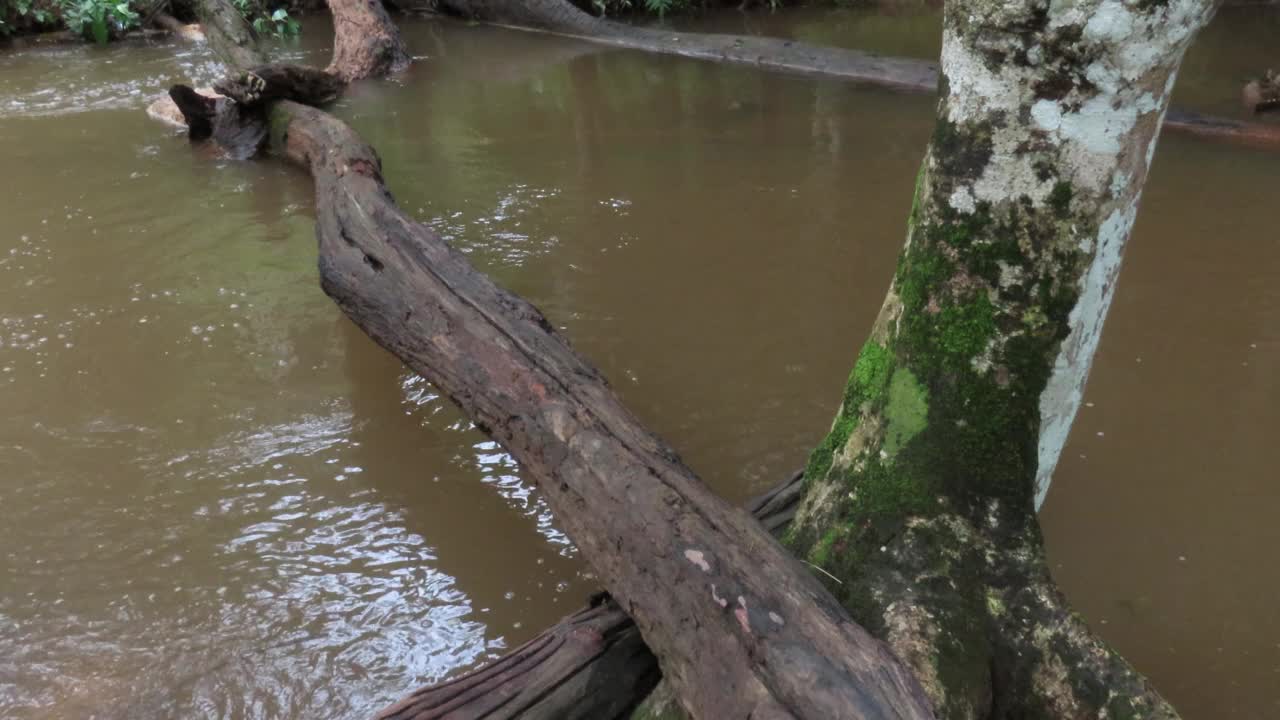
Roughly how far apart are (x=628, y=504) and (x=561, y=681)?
431mm

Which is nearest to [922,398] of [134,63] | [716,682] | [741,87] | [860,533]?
[860,533]

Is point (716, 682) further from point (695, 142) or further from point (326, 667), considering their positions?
point (695, 142)

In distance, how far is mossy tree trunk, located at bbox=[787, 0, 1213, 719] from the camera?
209 centimetres

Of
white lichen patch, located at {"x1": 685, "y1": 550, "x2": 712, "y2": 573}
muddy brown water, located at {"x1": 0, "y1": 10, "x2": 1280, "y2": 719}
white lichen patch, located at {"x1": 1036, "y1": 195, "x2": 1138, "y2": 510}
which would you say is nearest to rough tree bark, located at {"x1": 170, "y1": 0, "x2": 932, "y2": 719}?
white lichen patch, located at {"x1": 685, "y1": 550, "x2": 712, "y2": 573}

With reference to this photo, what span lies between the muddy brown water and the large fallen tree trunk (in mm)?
624

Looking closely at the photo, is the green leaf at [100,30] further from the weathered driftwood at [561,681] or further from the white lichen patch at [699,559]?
the white lichen patch at [699,559]

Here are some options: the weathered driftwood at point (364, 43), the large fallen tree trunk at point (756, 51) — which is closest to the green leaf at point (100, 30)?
the weathered driftwood at point (364, 43)

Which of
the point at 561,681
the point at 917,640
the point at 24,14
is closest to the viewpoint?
the point at 917,640

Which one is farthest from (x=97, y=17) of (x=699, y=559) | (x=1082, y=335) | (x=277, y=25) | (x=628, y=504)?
(x=1082, y=335)

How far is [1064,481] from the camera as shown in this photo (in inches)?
134

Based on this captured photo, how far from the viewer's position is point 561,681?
224cm

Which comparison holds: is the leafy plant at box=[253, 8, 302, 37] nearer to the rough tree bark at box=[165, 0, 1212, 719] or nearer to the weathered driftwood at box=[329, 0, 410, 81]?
the weathered driftwood at box=[329, 0, 410, 81]

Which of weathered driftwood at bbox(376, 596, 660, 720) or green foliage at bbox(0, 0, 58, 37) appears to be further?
green foliage at bbox(0, 0, 58, 37)

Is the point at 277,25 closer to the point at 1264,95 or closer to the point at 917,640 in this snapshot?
the point at 1264,95
